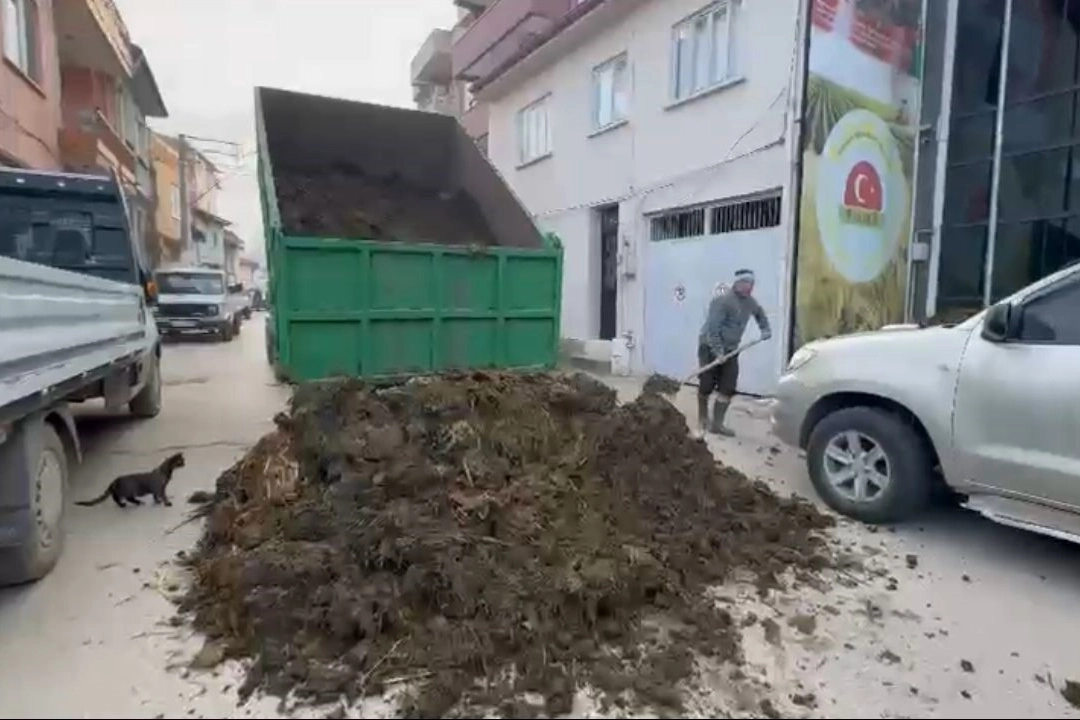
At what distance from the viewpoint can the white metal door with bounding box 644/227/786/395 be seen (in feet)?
28.2

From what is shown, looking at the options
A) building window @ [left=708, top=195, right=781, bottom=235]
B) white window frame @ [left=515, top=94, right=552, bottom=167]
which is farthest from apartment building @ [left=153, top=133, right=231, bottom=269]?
building window @ [left=708, top=195, right=781, bottom=235]

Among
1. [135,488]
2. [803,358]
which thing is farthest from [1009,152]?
[135,488]

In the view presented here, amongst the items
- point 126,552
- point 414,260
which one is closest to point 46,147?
point 414,260

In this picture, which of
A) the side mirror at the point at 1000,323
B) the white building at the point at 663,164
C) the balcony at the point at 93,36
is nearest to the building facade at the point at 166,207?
the balcony at the point at 93,36

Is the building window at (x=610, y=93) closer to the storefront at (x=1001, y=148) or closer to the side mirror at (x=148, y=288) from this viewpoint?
the storefront at (x=1001, y=148)

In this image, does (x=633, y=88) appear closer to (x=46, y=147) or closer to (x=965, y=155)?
(x=965, y=155)

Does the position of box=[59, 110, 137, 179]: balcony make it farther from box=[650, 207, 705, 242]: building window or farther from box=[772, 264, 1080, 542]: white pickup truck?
box=[772, 264, 1080, 542]: white pickup truck

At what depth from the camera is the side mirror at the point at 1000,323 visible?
3.95m

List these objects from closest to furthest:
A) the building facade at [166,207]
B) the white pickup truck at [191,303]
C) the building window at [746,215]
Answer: the building window at [746,215]
the white pickup truck at [191,303]
the building facade at [166,207]

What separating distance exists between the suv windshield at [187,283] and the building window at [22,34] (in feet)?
22.6

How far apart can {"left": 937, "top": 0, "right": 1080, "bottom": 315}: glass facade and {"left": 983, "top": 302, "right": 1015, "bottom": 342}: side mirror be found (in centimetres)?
510

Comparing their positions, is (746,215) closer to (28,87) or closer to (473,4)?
(28,87)

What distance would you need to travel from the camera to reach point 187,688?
2.67 meters

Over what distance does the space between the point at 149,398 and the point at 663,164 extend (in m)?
7.47
